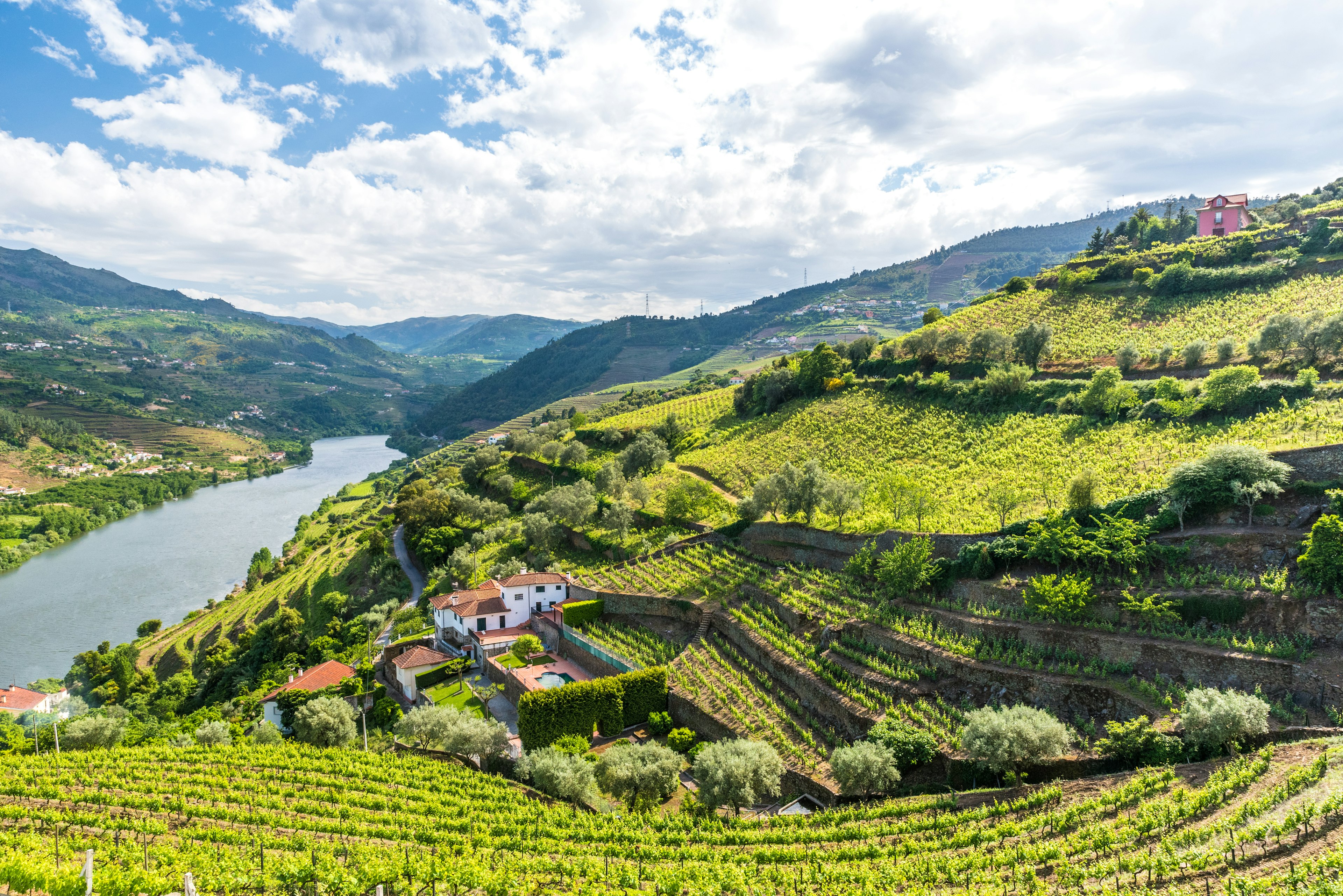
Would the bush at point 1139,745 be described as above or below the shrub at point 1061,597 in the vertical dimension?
below

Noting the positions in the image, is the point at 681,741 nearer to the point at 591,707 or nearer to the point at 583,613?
the point at 591,707

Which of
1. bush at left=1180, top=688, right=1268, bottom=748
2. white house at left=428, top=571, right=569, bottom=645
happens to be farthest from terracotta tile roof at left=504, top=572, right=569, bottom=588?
bush at left=1180, top=688, right=1268, bottom=748

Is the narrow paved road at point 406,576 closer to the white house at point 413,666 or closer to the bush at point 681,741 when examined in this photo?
the white house at point 413,666

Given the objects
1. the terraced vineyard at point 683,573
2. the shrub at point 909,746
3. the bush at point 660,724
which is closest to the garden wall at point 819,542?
the terraced vineyard at point 683,573

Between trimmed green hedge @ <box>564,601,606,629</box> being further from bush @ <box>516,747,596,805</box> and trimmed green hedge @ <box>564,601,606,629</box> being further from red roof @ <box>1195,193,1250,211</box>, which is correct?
red roof @ <box>1195,193,1250,211</box>

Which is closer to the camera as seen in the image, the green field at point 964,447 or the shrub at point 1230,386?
the green field at point 964,447

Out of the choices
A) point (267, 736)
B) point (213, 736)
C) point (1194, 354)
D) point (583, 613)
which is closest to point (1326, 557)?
point (1194, 354)

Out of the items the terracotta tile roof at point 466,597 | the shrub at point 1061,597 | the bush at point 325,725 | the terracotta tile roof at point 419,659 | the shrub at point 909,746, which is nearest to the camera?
the shrub at point 909,746
